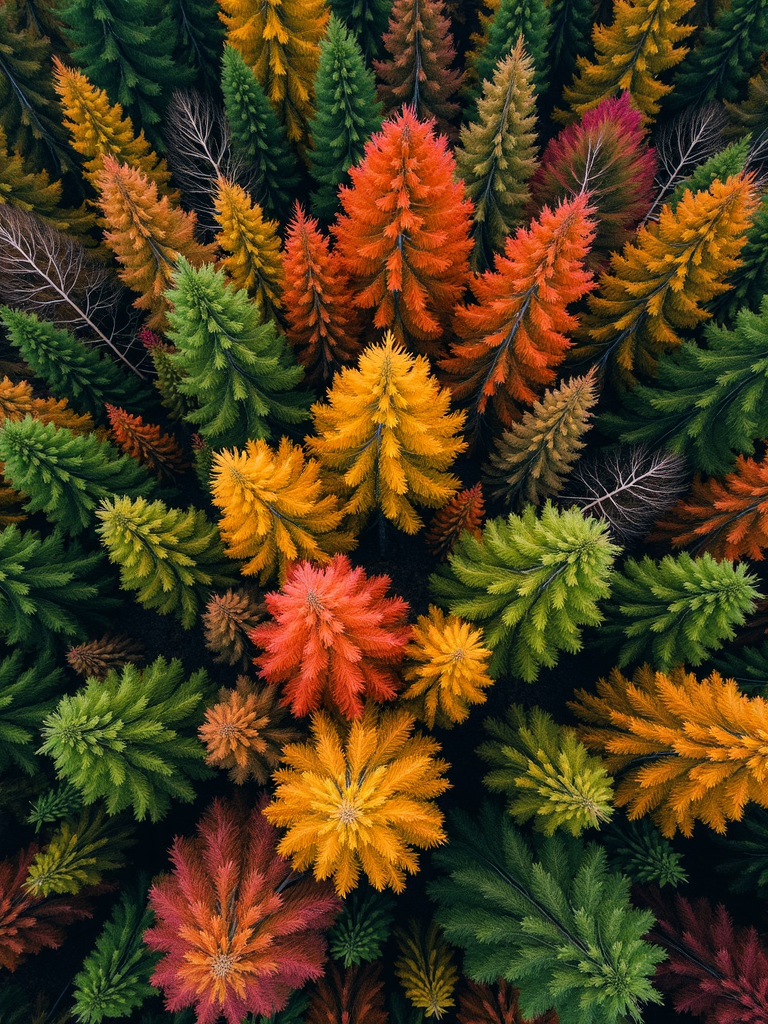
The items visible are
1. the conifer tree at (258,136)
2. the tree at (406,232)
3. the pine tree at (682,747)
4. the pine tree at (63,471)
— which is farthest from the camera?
the conifer tree at (258,136)

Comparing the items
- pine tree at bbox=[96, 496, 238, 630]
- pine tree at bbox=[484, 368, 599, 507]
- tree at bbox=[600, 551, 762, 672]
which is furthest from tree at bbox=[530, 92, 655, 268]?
pine tree at bbox=[96, 496, 238, 630]

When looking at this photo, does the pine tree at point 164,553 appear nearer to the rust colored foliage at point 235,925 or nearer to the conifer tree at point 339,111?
the rust colored foliage at point 235,925

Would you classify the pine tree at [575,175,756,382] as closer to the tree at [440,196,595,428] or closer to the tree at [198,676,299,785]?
the tree at [440,196,595,428]

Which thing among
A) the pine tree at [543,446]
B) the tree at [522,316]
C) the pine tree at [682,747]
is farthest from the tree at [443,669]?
the tree at [522,316]

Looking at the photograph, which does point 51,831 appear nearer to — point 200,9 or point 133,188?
point 133,188

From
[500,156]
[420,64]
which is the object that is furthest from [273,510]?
[420,64]

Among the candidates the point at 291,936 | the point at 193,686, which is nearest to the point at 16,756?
the point at 193,686
